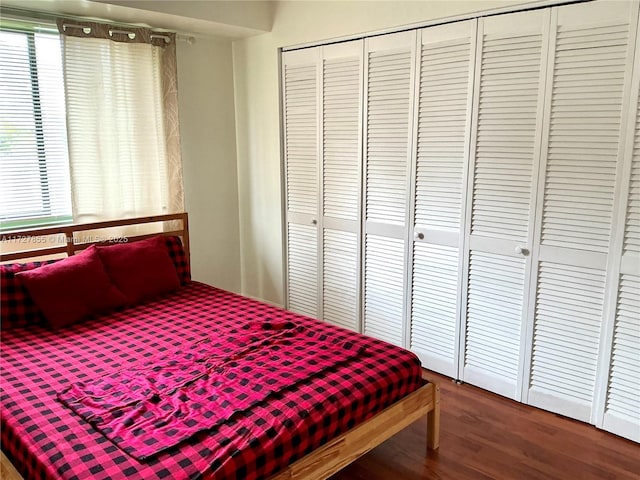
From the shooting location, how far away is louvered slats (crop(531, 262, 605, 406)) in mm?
2559

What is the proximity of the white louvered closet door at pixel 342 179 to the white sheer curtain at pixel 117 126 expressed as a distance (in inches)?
42.9

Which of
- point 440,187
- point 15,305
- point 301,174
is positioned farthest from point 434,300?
point 15,305

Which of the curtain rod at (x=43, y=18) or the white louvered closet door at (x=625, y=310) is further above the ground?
the curtain rod at (x=43, y=18)

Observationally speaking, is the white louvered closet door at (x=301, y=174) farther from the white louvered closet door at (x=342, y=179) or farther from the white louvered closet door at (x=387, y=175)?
the white louvered closet door at (x=387, y=175)

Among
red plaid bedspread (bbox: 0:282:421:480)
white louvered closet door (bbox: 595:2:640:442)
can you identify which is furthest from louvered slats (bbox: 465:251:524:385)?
red plaid bedspread (bbox: 0:282:421:480)

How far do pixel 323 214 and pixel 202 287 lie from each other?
98 cm

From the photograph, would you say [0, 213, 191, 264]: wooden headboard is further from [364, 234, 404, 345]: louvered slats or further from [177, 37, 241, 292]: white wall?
[364, 234, 404, 345]: louvered slats

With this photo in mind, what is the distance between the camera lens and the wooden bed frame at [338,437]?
1.84m

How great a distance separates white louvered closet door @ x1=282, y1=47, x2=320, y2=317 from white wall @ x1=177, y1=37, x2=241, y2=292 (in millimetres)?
571

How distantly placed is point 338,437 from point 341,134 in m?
2.11

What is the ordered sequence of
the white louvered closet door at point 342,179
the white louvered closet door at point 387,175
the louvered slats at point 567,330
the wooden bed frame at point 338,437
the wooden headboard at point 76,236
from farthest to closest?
the white louvered closet door at point 342,179 → the white louvered closet door at point 387,175 → the wooden headboard at point 76,236 → the louvered slats at point 567,330 → the wooden bed frame at point 338,437

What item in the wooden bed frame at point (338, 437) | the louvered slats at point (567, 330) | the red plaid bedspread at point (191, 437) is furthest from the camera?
the louvered slats at point (567, 330)

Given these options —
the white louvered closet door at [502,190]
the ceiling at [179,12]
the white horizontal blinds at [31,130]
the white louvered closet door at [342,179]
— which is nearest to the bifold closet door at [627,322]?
the white louvered closet door at [502,190]

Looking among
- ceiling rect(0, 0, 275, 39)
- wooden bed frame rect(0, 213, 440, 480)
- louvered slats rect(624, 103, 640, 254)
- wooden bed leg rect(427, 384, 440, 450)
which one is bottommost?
wooden bed leg rect(427, 384, 440, 450)
